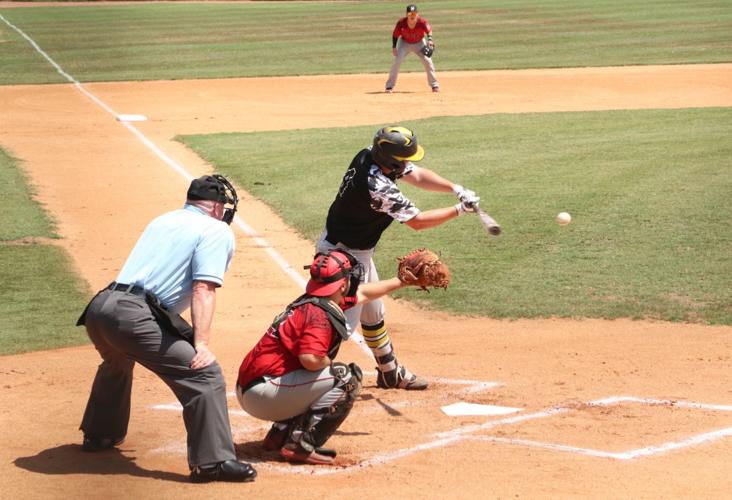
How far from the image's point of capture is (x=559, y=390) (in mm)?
8398

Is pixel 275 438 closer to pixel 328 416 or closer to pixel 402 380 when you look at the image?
pixel 328 416

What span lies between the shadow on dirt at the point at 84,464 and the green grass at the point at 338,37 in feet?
77.0

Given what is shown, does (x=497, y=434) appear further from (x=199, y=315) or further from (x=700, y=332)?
(x=700, y=332)

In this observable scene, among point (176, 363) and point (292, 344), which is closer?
point (176, 363)

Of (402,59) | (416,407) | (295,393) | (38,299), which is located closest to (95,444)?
(295,393)

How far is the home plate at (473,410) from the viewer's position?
7.88 metres

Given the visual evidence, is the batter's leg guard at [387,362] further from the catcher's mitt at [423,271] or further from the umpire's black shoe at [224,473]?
the umpire's black shoe at [224,473]

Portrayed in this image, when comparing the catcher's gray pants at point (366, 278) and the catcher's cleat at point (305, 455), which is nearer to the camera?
the catcher's cleat at point (305, 455)

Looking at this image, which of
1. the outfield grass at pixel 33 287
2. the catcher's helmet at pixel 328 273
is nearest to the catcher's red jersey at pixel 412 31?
the outfield grass at pixel 33 287

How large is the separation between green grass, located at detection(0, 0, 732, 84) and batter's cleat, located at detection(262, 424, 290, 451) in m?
23.7

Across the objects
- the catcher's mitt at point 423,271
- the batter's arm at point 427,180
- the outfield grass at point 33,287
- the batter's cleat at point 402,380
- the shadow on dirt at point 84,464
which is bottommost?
the outfield grass at point 33,287

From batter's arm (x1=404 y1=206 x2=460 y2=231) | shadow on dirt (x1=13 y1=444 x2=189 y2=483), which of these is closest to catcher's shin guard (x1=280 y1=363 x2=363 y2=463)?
shadow on dirt (x1=13 y1=444 x2=189 y2=483)

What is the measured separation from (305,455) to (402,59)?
65.4ft

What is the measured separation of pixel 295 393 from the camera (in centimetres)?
684
